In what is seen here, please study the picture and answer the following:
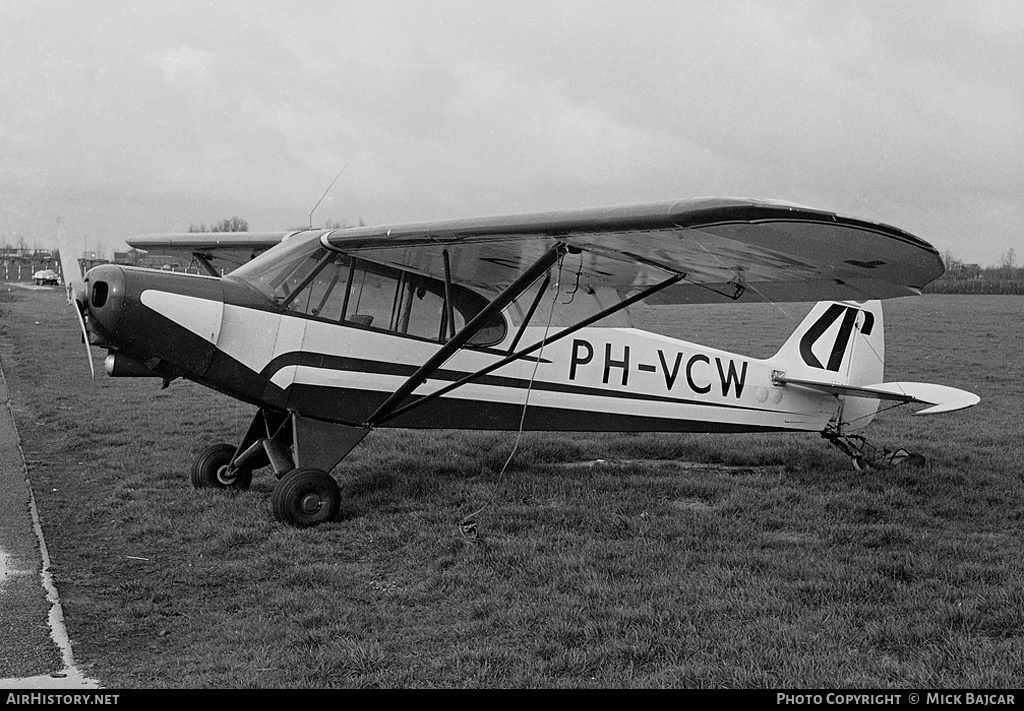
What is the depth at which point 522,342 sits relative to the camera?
27.1ft

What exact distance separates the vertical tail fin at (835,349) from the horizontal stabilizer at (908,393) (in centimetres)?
14

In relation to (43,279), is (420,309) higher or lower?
lower

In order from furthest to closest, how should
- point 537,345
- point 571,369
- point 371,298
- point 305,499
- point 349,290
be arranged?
point 571,369
point 371,298
point 349,290
point 537,345
point 305,499

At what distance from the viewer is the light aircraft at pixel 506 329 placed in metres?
5.58

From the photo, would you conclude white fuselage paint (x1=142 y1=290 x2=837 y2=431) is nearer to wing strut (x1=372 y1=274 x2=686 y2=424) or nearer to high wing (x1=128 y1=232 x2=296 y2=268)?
wing strut (x1=372 y1=274 x2=686 y2=424)

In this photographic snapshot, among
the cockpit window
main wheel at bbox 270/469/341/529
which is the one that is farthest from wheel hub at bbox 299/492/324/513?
the cockpit window

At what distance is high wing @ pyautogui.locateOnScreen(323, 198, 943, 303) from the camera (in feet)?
15.7

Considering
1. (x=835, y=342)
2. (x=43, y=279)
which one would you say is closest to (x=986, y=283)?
(x=835, y=342)

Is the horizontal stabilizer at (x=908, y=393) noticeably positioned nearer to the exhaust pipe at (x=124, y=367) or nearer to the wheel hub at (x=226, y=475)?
the wheel hub at (x=226, y=475)

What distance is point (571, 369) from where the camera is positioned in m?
8.52

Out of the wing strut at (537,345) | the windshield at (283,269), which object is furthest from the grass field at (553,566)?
the windshield at (283,269)

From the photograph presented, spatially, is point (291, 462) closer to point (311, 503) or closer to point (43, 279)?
point (311, 503)

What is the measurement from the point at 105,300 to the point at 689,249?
420 cm


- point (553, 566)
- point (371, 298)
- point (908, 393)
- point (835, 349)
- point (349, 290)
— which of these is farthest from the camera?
point (835, 349)
